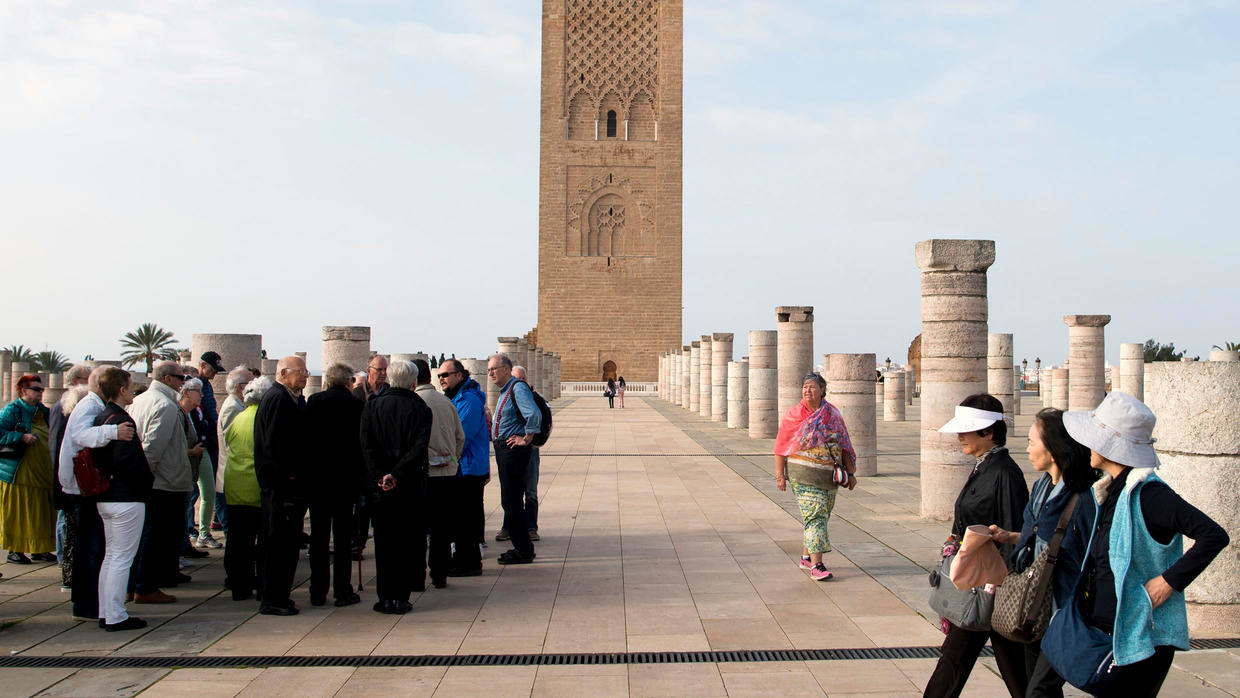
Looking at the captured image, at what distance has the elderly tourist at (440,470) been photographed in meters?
6.29

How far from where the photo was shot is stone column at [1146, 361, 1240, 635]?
5039 mm

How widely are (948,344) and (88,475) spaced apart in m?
6.99

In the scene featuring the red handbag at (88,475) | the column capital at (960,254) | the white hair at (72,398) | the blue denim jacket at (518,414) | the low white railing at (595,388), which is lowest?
the low white railing at (595,388)

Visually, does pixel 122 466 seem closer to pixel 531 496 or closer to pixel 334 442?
pixel 334 442

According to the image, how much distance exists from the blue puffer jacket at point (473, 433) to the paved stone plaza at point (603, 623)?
A: 2.43 ft

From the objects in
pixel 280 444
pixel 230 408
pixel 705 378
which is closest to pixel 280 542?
pixel 280 444

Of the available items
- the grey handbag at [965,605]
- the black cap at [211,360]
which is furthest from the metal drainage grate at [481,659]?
the black cap at [211,360]

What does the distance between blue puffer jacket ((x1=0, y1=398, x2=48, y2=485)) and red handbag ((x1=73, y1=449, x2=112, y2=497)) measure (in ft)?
5.67

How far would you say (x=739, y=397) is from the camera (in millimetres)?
21078

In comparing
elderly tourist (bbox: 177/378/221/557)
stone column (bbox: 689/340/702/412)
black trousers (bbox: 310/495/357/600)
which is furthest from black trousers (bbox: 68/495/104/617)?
stone column (bbox: 689/340/702/412)

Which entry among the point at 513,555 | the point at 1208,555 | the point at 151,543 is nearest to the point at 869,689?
the point at 1208,555

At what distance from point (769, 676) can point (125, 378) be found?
385 cm

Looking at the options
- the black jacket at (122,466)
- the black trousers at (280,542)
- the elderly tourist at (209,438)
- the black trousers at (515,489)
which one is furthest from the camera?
the elderly tourist at (209,438)

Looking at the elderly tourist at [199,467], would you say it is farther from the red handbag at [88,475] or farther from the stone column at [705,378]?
the stone column at [705,378]
